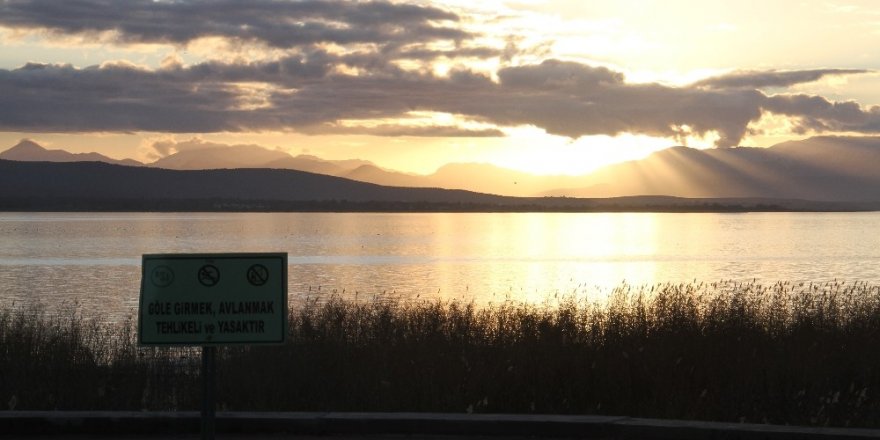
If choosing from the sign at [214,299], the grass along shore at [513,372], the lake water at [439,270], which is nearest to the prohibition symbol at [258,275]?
the sign at [214,299]

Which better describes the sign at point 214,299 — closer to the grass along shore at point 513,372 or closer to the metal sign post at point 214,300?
the metal sign post at point 214,300

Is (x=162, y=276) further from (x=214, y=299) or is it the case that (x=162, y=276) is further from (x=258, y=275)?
(x=258, y=275)

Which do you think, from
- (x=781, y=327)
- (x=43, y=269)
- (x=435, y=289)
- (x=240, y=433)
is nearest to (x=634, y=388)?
(x=240, y=433)

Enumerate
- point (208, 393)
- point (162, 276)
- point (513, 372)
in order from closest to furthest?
Answer: point (162, 276)
point (208, 393)
point (513, 372)

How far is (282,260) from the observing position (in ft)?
26.1

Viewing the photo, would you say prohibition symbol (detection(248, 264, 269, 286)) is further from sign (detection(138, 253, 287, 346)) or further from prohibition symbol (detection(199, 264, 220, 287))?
prohibition symbol (detection(199, 264, 220, 287))

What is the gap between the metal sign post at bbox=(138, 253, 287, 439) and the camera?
802 cm

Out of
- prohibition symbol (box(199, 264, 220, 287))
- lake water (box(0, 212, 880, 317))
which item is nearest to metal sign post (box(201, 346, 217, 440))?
prohibition symbol (box(199, 264, 220, 287))

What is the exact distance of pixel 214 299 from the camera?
317 inches

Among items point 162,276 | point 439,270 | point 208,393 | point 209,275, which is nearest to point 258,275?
point 209,275

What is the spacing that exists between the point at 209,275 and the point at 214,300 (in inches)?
7.3

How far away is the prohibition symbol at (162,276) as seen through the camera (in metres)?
8.02

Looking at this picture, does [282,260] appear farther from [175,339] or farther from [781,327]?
[781,327]

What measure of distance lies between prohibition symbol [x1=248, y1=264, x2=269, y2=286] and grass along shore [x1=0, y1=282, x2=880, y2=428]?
15.2 feet
